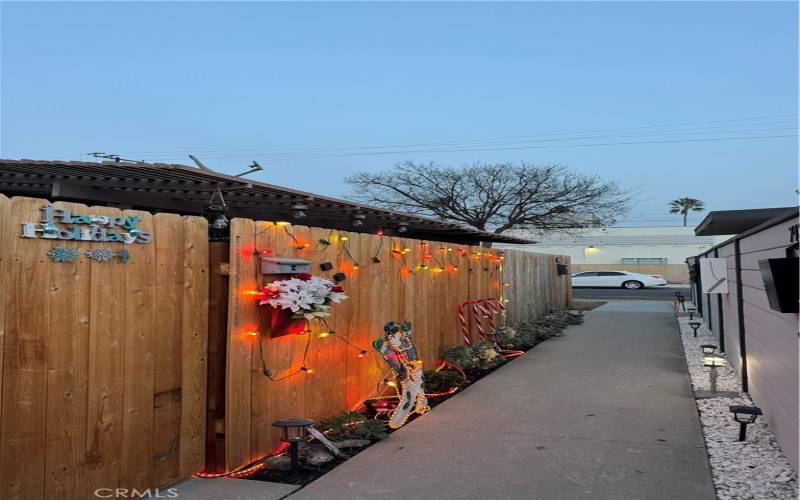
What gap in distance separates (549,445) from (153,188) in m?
4.34

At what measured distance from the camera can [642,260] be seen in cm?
3953

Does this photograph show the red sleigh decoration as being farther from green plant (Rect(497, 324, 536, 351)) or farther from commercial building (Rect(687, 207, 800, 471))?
green plant (Rect(497, 324, 536, 351))

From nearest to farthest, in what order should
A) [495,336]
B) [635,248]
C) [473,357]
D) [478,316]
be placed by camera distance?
1. [473,357]
2. [478,316]
3. [495,336]
4. [635,248]

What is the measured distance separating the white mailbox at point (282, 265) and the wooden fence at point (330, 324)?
2.9 inches

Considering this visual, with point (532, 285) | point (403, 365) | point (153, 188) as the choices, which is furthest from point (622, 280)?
point (153, 188)

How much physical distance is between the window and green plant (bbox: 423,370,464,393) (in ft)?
115

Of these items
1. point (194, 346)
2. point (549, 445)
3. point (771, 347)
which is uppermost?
point (194, 346)

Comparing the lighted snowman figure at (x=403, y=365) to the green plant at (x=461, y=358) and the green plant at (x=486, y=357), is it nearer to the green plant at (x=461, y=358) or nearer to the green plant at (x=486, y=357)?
the green plant at (x=461, y=358)

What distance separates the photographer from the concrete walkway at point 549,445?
402cm

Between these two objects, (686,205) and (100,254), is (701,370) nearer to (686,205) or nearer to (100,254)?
(100,254)

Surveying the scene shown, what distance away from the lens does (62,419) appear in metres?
3.35

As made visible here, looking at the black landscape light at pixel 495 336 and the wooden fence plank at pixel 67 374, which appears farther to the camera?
the black landscape light at pixel 495 336

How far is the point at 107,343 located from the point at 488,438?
3.16m

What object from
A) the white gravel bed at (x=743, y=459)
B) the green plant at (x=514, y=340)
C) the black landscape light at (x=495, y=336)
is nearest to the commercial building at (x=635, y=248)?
the green plant at (x=514, y=340)
